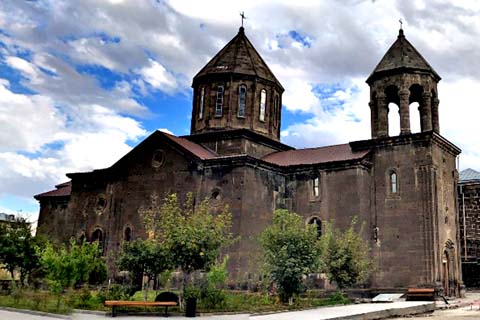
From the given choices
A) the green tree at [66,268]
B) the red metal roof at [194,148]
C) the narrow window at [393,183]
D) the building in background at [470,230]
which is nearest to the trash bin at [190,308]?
the green tree at [66,268]

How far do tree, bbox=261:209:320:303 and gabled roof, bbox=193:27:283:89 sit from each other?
11.7 metres

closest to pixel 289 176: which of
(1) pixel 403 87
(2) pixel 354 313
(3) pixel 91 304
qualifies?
(1) pixel 403 87

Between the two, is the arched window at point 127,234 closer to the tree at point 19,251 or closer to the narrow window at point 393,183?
the tree at point 19,251

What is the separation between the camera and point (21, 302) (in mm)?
16672

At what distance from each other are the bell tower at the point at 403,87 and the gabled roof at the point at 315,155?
1.48 m

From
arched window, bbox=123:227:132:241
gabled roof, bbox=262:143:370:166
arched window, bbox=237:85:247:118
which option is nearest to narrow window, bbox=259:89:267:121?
arched window, bbox=237:85:247:118

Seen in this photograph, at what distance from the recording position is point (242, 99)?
92.0 feet

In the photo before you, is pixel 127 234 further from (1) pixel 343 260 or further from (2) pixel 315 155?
(1) pixel 343 260

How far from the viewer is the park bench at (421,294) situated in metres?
21.3

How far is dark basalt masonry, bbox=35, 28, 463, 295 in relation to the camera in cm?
2344

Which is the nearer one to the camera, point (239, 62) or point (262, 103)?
point (262, 103)

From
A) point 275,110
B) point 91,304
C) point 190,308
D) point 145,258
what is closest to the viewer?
point 190,308

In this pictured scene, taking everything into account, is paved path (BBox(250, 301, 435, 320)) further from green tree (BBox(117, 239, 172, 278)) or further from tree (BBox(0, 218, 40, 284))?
tree (BBox(0, 218, 40, 284))

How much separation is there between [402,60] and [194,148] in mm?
10797
